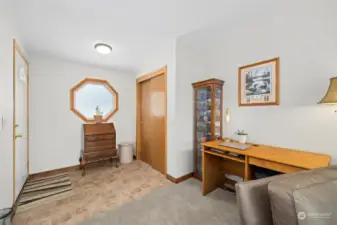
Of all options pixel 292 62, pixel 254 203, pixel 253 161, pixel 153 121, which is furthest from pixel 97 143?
pixel 292 62

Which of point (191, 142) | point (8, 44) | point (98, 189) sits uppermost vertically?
point (8, 44)

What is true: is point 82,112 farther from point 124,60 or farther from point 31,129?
point 124,60

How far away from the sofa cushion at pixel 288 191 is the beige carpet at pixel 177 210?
1.13 meters

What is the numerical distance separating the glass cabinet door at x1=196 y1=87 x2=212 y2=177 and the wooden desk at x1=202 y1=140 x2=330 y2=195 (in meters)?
0.39

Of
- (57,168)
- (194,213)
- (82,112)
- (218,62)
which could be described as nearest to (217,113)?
(218,62)

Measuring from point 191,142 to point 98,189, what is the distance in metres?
1.73

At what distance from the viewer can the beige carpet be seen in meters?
1.64

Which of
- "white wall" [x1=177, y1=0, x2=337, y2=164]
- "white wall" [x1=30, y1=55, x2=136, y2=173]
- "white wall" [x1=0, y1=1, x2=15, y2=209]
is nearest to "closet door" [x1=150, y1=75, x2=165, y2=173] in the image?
"white wall" [x1=177, y1=0, x2=337, y2=164]

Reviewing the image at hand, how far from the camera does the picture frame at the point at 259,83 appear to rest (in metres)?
1.92

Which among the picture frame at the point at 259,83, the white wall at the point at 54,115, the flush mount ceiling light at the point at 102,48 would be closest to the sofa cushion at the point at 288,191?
the picture frame at the point at 259,83

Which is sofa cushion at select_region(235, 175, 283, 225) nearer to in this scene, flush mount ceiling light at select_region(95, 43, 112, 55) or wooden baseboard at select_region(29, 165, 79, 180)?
flush mount ceiling light at select_region(95, 43, 112, 55)

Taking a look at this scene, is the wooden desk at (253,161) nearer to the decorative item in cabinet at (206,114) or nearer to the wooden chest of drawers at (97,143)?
the decorative item in cabinet at (206,114)

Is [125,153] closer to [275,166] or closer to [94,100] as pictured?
[94,100]

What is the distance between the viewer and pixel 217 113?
8.12 ft
